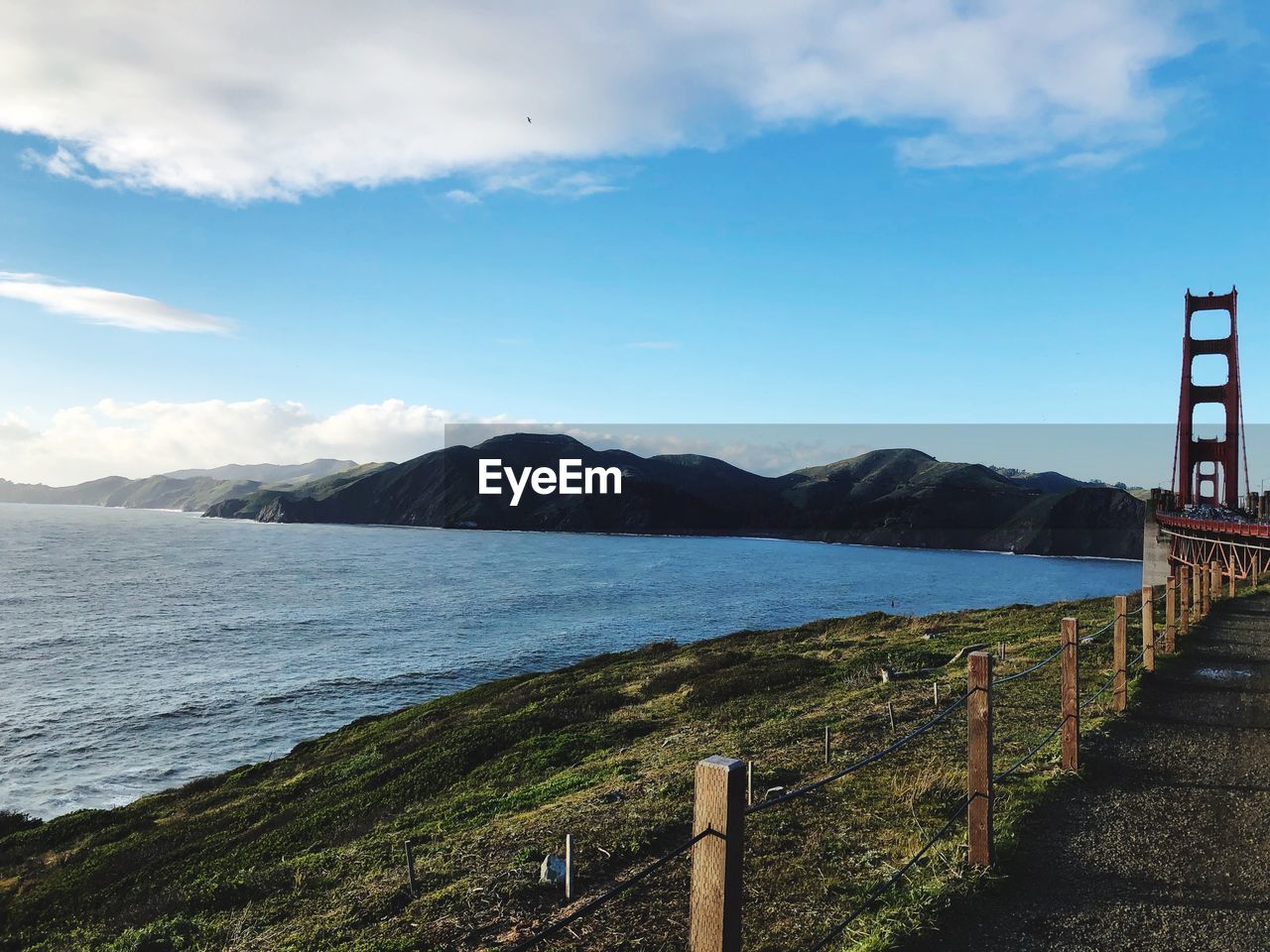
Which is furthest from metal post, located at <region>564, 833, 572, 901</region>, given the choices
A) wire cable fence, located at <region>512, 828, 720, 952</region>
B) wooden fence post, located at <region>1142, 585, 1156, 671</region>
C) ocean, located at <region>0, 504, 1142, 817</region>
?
ocean, located at <region>0, 504, 1142, 817</region>

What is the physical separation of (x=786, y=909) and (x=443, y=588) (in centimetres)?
8847

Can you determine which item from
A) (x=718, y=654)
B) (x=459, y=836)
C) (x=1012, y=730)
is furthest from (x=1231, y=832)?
(x=718, y=654)

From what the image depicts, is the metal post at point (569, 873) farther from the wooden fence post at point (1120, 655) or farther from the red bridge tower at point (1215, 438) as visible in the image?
the red bridge tower at point (1215, 438)

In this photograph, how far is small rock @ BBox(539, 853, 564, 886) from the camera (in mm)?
8203

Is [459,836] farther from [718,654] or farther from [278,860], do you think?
[718,654]

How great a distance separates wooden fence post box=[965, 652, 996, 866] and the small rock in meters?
4.14

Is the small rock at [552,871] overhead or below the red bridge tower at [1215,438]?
below

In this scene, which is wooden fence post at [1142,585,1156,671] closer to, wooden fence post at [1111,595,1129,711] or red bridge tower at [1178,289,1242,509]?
wooden fence post at [1111,595,1129,711]

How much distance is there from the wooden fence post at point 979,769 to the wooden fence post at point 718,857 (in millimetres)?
3669

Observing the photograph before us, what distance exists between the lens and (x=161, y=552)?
5709 inches

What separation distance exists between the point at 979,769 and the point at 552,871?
453 centimetres

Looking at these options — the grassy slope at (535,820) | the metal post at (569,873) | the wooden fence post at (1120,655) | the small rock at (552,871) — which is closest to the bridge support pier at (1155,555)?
the grassy slope at (535,820)

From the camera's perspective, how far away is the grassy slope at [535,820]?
7.49 metres

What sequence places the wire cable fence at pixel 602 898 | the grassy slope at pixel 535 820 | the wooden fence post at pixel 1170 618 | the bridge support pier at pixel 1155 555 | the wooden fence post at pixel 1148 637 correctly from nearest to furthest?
the wire cable fence at pixel 602 898 < the grassy slope at pixel 535 820 < the wooden fence post at pixel 1148 637 < the wooden fence post at pixel 1170 618 < the bridge support pier at pixel 1155 555
